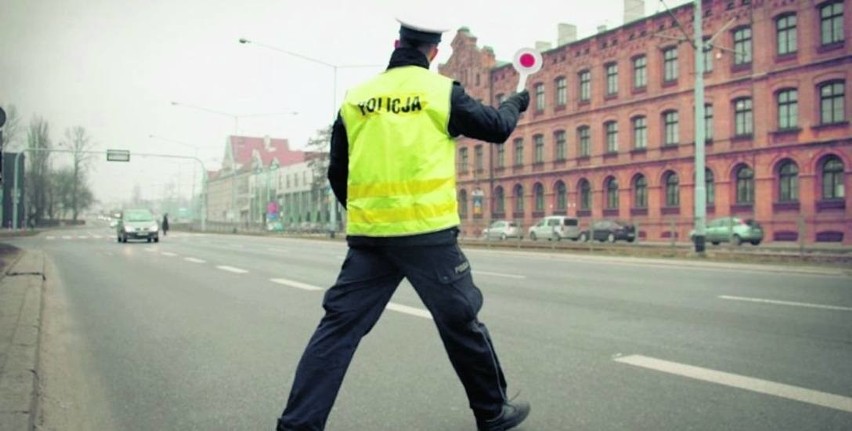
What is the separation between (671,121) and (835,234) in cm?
2189

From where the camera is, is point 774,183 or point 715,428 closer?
point 715,428

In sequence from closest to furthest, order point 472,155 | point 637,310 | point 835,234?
point 637,310
point 835,234
point 472,155

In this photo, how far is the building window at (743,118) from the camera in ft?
114

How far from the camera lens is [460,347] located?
123 inches

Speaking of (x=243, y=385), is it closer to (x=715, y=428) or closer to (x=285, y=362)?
(x=285, y=362)

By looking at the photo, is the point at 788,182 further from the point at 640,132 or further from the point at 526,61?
the point at 526,61

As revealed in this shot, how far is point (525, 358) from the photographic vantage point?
517 centimetres

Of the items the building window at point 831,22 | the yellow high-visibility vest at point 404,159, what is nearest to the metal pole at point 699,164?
the building window at point 831,22

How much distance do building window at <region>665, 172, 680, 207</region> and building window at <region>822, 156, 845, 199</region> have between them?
753cm

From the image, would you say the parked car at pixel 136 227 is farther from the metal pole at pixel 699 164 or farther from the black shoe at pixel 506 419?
the black shoe at pixel 506 419

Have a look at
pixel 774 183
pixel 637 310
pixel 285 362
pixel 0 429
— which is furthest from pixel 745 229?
pixel 0 429

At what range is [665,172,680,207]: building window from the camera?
37.8 meters

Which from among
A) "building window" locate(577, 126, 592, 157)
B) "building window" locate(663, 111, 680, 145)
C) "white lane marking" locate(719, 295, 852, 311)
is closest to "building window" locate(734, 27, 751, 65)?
"building window" locate(663, 111, 680, 145)

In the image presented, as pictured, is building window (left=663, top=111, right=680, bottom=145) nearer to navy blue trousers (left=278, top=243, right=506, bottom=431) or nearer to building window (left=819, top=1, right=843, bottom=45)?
building window (left=819, top=1, right=843, bottom=45)
